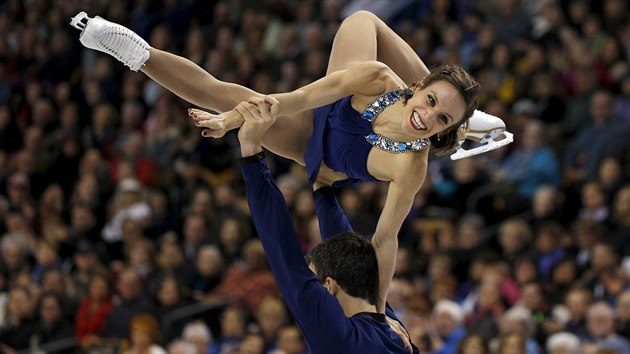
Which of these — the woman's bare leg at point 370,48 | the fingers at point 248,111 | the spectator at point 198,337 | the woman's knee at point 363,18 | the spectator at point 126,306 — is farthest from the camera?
the spectator at point 126,306

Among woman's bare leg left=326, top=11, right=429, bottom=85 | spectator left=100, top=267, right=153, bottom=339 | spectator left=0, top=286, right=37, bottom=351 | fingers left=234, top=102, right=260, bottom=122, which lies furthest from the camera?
spectator left=0, top=286, right=37, bottom=351

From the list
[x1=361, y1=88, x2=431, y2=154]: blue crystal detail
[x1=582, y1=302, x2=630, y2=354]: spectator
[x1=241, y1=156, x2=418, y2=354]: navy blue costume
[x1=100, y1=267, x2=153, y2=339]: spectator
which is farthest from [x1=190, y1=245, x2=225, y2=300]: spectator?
[x1=241, y1=156, x2=418, y2=354]: navy blue costume

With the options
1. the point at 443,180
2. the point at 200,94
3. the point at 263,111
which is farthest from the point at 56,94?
the point at 263,111

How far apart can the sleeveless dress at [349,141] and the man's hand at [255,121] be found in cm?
80

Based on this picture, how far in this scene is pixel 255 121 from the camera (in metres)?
4.38

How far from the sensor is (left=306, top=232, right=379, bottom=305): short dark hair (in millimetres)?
4484

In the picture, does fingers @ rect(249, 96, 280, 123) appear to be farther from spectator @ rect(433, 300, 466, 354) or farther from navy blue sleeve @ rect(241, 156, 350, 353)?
spectator @ rect(433, 300, 466, 354)

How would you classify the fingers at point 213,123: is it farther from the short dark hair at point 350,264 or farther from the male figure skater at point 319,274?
the short dark hair at point 350,264

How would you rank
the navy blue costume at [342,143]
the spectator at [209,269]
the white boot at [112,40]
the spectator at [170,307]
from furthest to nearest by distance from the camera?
the spectator at [209,269]
the spectator at [170,307]
the navy blue costume at [342,143]
the white boot at [112,40]

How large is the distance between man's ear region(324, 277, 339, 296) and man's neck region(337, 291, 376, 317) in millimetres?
26

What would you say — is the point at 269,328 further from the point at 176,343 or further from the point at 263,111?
the point at 263,111

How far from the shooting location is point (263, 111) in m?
4.47

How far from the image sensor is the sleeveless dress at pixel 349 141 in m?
5.24

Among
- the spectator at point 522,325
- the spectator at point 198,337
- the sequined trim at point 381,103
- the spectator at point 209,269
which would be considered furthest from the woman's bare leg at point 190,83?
the spectator at point 209,269
